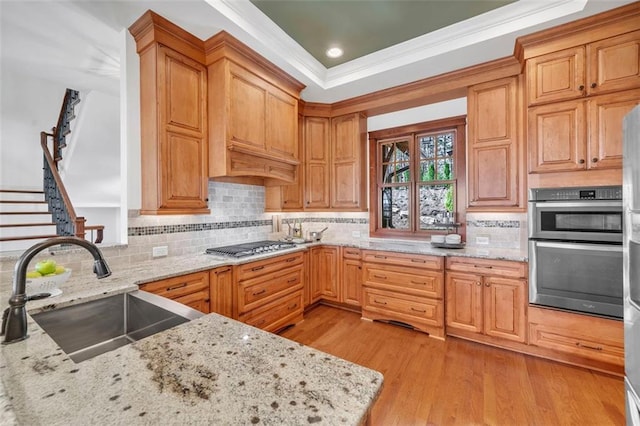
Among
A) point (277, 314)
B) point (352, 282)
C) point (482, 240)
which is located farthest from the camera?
point (352, 282)

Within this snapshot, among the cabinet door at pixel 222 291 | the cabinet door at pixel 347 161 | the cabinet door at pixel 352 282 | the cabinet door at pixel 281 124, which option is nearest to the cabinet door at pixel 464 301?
the cabinet door at pixel 352 282

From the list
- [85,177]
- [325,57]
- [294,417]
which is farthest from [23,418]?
[85,177]

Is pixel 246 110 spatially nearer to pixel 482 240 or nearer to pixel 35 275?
pixel 35 275

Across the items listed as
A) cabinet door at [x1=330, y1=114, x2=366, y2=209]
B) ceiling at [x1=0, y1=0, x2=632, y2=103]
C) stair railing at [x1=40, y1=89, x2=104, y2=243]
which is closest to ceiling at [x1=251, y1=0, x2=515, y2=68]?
ceiling at [x1=0, y1=0, x2=632, y2=103]

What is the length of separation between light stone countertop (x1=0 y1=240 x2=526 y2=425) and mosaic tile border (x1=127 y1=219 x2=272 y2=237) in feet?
4.92

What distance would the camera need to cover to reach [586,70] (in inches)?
88.5

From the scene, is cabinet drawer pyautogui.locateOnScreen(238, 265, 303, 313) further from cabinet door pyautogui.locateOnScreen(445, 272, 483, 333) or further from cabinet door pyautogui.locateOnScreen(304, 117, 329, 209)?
cabinet door pyautogui.locateOnScreen(445, 272, 483, 333)

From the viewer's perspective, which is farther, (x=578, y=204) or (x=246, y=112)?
(x=246, y=112)

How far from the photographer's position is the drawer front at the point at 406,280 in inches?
111

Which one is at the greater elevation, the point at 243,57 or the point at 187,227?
the point at 243,57

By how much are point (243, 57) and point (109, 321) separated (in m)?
2.45

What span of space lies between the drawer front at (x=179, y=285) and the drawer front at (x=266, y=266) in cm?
32

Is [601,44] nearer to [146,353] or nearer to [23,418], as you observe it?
[146,353]

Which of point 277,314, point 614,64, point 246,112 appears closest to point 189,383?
point 277,314
